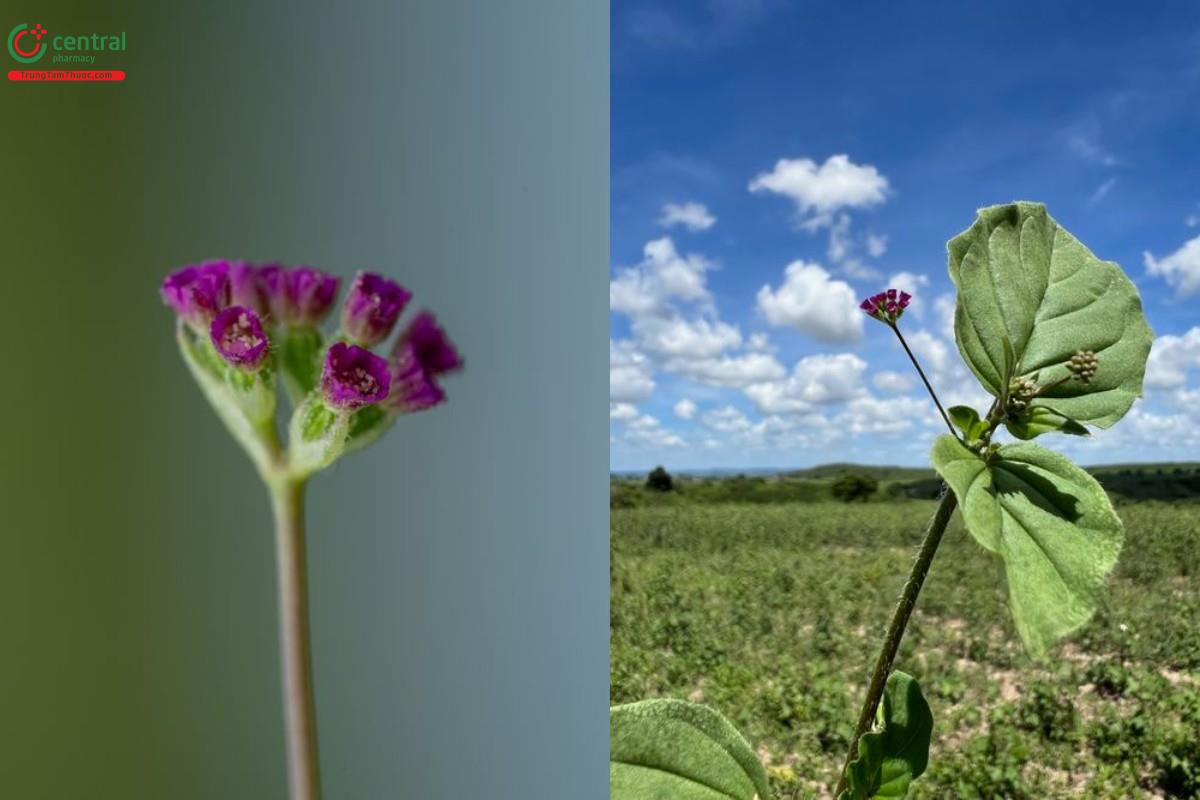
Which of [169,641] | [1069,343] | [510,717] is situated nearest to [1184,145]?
[1069,343]

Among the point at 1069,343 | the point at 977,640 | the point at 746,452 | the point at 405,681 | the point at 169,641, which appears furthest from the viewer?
the point at 746,452

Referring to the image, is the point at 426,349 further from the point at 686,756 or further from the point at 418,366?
the point at 686,756

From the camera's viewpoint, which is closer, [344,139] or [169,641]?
[169,641]

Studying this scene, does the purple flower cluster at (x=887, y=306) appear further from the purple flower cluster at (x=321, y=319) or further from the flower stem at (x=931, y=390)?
the purple flower cluster at (x=321, y=319)

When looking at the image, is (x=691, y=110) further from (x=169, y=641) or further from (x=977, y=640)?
(x=169, y=641)

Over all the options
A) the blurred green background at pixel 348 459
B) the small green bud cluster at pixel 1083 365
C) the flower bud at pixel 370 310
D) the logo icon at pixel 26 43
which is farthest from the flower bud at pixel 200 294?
the small green bud cluster at pixel 1083 365
